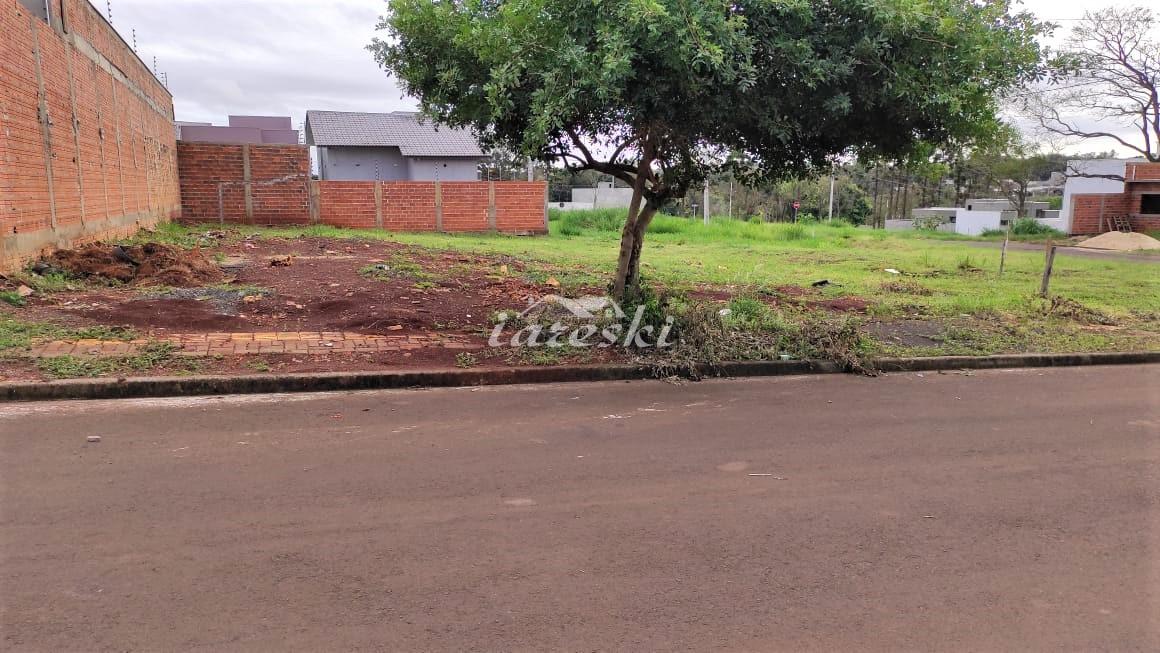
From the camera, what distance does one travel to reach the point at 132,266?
11406mm

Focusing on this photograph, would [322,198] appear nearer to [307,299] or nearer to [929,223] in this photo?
[307,299]

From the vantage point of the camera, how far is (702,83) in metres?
6.63

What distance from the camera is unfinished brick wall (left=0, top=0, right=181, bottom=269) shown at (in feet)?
33.2

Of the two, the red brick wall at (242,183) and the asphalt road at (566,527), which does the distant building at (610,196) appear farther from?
the asphalt road at (566,527)

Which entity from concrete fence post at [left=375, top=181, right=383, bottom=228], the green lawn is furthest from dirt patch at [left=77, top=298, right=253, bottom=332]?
concrete fence post at [left=375, top=181, right=383, bottom=228]

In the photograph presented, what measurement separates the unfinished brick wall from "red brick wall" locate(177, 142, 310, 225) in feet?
16.8

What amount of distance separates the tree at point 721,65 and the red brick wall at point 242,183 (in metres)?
19.1

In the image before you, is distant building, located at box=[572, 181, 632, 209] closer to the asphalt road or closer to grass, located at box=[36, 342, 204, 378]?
grass, located at box=[36, 342, 204, 378]

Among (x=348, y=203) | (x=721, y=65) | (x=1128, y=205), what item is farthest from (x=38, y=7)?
(x=1128, y=205)

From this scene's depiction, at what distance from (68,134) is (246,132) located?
3254cm

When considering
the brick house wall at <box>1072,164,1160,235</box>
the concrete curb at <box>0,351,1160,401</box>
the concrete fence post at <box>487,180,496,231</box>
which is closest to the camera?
the concrete curb at <box>0,351,1160,401</box>

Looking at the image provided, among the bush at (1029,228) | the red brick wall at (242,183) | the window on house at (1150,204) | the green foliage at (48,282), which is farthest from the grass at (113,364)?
the window on house at (1150,204)

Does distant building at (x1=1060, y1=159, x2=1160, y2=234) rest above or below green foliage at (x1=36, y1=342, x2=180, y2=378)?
above

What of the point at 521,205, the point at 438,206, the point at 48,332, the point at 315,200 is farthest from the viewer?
the point at 521,205
